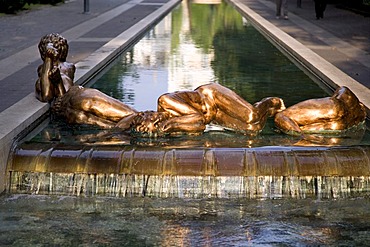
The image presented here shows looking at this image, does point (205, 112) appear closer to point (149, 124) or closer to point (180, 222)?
point (149, 124)

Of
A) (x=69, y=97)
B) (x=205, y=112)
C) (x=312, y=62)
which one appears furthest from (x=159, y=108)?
(x=312, y=62)

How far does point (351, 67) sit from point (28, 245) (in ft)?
29.5

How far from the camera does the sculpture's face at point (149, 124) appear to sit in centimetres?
896

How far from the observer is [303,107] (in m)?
9.37

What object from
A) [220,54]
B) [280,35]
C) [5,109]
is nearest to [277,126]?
[5,109]

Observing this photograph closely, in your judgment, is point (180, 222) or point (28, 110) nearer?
point (180, 222)

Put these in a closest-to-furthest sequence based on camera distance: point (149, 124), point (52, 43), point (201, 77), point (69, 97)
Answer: point (149, 124) < point (69, 97) < point (52, 43) < point (201, 77)

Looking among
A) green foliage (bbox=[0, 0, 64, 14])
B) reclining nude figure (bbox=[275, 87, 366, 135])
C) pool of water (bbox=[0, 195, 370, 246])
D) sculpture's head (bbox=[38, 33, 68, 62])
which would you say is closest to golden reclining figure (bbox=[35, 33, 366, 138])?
reclining nude figure (bbox=[275, 87, 366, 135])

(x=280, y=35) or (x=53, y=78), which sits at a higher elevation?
(x=53, y=78)

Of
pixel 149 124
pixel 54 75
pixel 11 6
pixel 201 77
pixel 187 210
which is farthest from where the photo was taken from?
pixel 11 6

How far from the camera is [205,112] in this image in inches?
368

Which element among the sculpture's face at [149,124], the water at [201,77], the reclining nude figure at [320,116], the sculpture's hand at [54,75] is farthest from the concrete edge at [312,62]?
the sculpture's hand at [54,75]

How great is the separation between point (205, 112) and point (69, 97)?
1541mm

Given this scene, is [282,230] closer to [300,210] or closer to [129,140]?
[300,210]
